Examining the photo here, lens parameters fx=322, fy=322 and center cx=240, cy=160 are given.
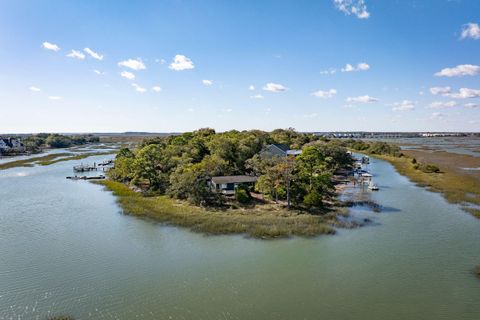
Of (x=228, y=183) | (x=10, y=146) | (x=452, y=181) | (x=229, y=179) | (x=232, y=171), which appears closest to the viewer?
(x=228, y=183)

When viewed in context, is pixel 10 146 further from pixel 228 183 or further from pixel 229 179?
pixel 228 183

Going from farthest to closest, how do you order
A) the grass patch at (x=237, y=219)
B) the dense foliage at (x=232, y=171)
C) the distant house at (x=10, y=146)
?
the distant house at (x=10, y=146) < the dense foliage at (x=232, y=171) < the grass patch at (x=237, y=219)

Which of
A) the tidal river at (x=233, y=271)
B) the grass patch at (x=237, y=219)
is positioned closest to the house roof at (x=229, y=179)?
the grass patch at (x=237, y=219)

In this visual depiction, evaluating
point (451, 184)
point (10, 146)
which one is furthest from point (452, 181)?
point (10, 146)

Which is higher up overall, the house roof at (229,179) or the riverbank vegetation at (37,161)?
the house roof at (229,179)

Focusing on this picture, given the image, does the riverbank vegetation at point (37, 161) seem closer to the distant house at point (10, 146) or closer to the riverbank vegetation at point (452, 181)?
the distant house at point (10, 146)

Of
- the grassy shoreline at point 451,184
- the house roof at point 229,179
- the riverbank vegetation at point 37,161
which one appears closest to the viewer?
the grassy shoreline at point 451,184

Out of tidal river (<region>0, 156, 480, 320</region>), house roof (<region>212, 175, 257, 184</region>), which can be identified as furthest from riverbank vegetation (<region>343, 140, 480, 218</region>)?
house roof (<region>212, 175, 257, 184</region>)
